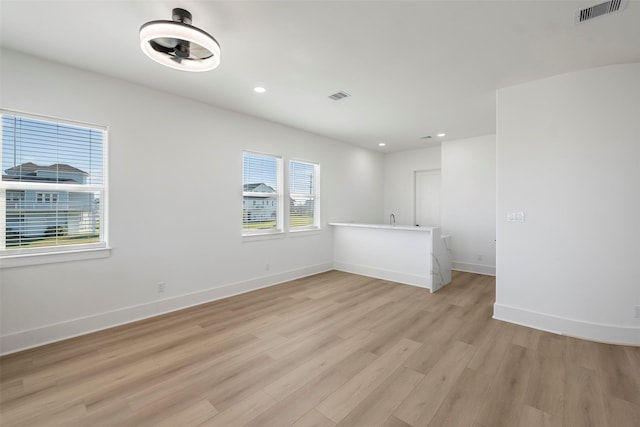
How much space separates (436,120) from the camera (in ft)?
15.5

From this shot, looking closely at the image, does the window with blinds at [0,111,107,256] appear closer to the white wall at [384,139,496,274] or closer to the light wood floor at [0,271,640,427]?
the light wood floor at [0,271,640,427]

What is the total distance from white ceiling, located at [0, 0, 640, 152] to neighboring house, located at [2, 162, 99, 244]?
1.17 m

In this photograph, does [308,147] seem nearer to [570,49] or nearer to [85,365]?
[570,49]

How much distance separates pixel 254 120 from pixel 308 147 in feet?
4.26

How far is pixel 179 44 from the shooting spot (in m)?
2.19

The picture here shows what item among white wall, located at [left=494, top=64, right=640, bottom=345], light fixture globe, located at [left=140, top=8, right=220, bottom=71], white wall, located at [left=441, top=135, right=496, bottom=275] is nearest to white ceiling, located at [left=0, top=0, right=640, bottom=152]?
light fixture globe, located at [left=140, top=8, right=220, bottom=71]

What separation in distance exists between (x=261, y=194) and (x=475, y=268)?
186 inches

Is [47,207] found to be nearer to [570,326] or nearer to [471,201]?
[570,326]

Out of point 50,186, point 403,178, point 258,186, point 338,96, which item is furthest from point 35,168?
point 403,178

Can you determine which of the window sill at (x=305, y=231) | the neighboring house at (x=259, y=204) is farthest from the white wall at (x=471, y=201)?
the neighboring house at (x=259, y=204)

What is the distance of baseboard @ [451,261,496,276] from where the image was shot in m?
5.56

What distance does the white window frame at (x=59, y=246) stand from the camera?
104 inches

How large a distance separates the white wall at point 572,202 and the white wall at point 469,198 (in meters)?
2.41

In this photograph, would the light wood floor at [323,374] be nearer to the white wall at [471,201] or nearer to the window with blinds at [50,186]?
the window with blinds at [50,186]
